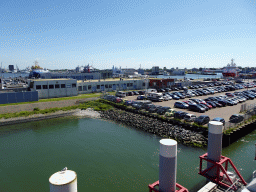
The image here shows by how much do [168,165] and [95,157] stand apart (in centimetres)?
1157

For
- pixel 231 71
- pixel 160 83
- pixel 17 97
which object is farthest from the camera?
pixel 231 71

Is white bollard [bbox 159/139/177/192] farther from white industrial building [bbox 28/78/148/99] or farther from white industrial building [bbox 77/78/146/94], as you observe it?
white industrial building [bbox 77/78/146/94]

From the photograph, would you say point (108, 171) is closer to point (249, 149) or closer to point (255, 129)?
point (249, 149)

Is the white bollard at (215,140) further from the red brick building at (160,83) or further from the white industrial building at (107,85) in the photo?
the red brick building at (160,83)

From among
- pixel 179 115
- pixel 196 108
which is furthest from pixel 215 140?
pixel 196 108

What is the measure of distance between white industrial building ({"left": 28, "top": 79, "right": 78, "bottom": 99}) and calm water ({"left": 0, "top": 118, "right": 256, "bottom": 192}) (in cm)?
1455

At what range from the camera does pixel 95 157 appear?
16.4m

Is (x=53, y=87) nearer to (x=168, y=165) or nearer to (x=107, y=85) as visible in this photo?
(x=107, y=85)

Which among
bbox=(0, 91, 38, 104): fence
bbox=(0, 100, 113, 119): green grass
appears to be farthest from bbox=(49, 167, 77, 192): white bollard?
bbox=(0, 91, 38, 104): fence

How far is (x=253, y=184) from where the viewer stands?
5.65 m

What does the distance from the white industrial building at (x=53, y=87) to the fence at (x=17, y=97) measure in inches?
114

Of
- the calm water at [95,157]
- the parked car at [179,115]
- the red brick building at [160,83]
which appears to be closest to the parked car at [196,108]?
the parked car at [179,115]

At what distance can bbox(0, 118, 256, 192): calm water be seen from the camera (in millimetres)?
12805

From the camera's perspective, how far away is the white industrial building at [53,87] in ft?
125
